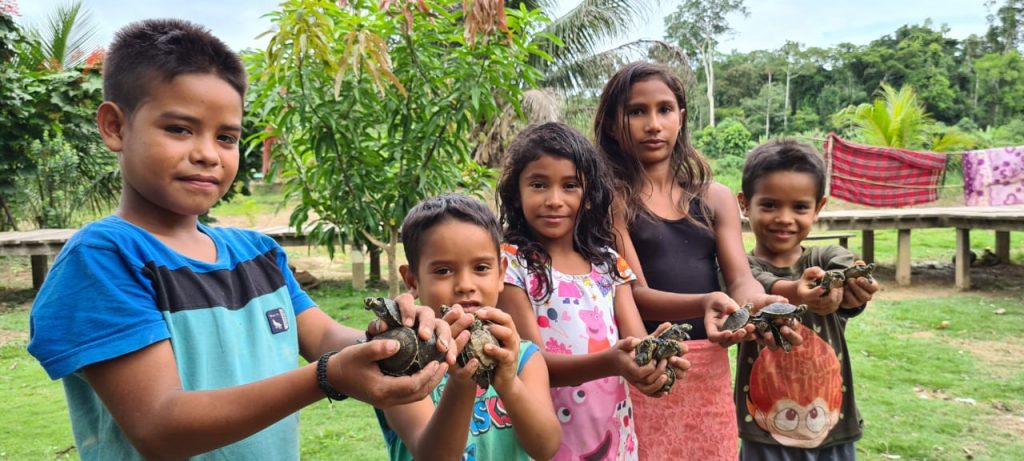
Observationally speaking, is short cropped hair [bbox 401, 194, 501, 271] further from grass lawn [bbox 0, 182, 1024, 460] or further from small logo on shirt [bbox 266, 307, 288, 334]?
grass lawn [bbox 0, 182, 1024, 460]

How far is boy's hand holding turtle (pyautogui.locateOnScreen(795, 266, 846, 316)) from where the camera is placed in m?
2.18

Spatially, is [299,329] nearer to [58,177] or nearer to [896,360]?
[896,360]

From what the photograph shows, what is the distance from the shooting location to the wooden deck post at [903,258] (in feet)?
32.3

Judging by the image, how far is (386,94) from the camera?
4.11 m

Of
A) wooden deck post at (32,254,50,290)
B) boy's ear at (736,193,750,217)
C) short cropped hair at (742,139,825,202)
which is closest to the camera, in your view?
short cropped hair at (742,139,825,202)

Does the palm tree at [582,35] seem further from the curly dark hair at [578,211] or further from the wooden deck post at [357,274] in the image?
the curly dark hair at [578,211]

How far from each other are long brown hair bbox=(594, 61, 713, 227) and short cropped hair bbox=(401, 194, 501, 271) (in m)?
0.70

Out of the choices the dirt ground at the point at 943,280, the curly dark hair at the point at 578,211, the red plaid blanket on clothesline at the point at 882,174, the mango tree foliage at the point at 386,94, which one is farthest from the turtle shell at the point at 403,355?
the red plaid blanket on clothesline at the point at 882,174

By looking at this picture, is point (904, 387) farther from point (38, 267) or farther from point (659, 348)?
point (38, 267)

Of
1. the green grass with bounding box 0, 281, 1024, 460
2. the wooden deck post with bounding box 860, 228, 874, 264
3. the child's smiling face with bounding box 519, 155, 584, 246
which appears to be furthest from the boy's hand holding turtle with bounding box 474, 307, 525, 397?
the wooden deck post with bounding box 860, 228, 874, 264

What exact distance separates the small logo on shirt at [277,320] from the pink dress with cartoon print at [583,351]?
2.20 ft

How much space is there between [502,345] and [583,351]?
64 cm

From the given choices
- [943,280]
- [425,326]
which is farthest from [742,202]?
[943,280]

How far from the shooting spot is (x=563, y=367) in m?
1.92
